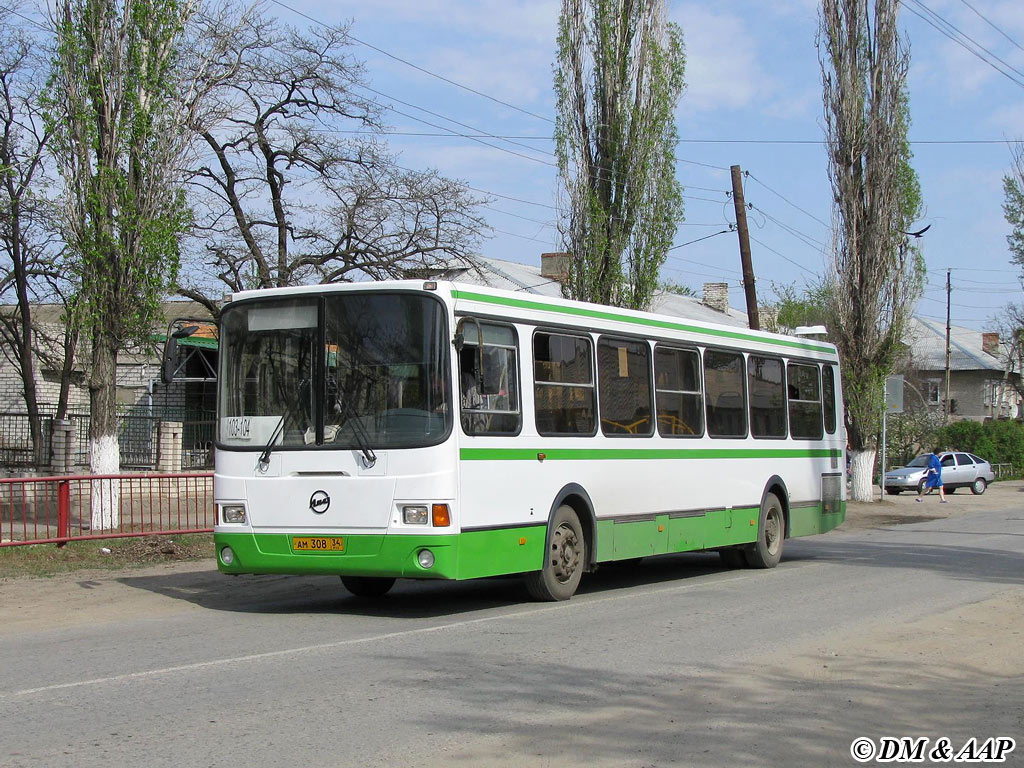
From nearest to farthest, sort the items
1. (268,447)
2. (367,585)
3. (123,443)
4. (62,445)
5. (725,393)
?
(268,447) → (367,585) → (725,393) → (62,445) → (123,443)

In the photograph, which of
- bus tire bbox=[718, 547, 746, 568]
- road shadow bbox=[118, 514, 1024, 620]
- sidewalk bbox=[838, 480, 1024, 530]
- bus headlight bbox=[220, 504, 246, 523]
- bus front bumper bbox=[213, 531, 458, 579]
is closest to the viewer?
bus front bumper bbox=[213, 531, 458, 579]

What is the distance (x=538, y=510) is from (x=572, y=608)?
1.03 m

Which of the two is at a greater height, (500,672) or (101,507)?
(101,507)

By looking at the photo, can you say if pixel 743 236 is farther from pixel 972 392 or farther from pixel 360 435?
pixel 972 392

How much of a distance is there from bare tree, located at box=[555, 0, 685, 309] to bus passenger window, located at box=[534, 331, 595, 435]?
14.8 m

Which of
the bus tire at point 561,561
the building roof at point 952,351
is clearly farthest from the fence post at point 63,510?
the building roof at point 952,351

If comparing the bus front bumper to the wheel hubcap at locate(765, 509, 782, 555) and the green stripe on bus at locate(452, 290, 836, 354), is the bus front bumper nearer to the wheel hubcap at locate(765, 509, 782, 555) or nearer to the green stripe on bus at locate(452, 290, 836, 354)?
the green stripe on bus at locate(452, 290, 836, 354)

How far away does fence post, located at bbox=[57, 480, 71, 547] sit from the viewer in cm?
1666

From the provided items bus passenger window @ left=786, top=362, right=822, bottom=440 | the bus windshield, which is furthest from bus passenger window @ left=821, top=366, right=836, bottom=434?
the bus windshield

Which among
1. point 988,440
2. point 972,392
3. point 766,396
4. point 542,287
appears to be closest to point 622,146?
point 766,396

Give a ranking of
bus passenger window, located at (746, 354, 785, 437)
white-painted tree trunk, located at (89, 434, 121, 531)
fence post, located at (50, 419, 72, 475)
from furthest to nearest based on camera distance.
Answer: fence post, located at (50, 419, 72, 475) → white-painted tree trunk, located at (89, 434, 121, 531) → bus passenger window, located at (746, 354, 785, 437)

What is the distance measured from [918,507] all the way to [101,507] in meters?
23.9

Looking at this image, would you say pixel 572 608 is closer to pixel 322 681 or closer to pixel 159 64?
pixel 322 681

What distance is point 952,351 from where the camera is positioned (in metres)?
85.0
